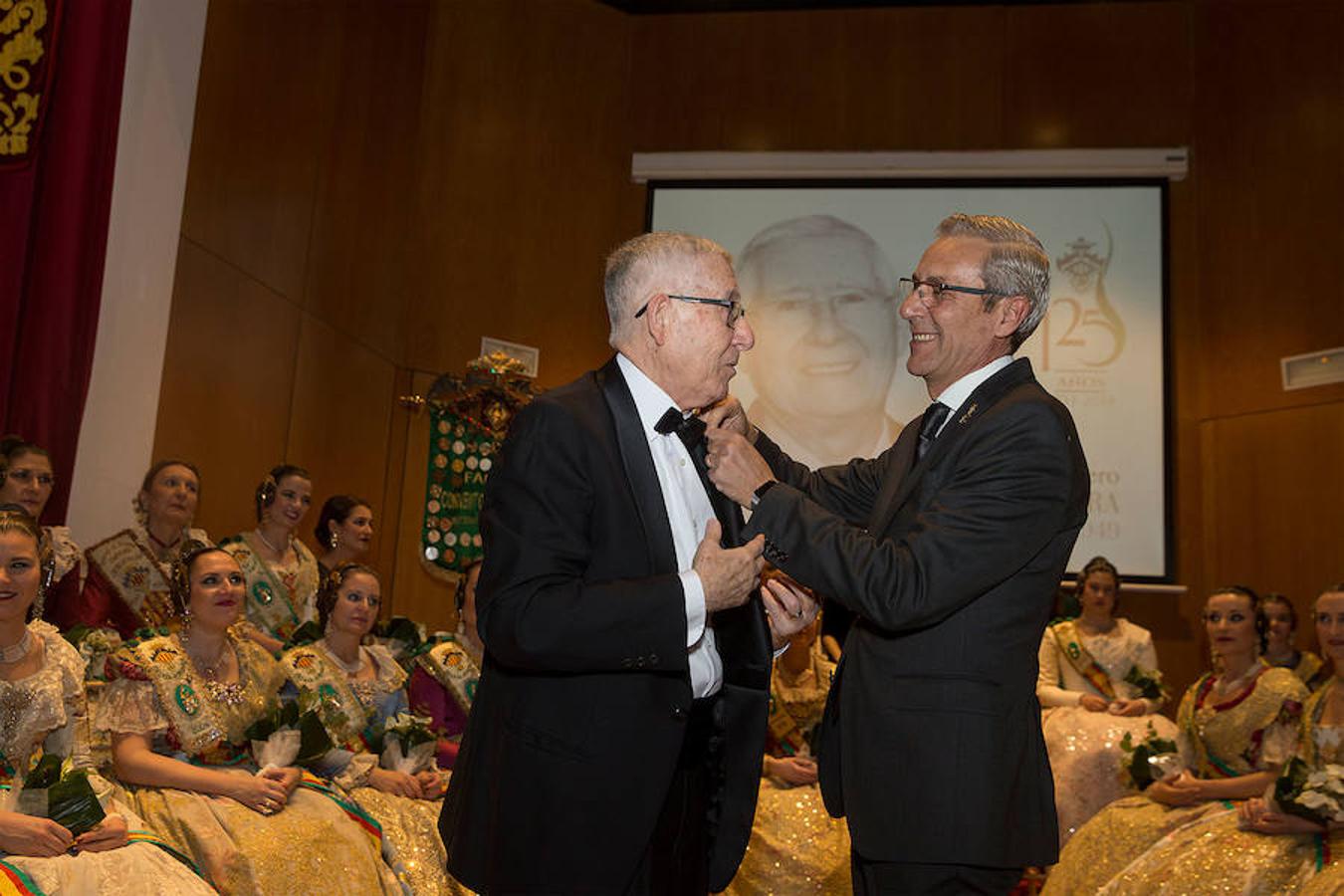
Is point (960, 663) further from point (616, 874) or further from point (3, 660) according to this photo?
point (3, 660)

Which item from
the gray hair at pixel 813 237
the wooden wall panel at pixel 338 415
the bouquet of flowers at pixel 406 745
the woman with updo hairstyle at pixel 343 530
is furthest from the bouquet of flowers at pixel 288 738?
the gray hair at pixel 813 237

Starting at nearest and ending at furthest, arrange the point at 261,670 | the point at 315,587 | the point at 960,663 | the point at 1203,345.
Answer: the point at 960,663 → the point at 261,670 → the point at 315,587 → the point at 1203,345

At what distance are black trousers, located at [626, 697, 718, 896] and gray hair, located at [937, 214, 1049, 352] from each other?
91cm

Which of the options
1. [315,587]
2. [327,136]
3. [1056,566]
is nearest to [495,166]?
[327,136]

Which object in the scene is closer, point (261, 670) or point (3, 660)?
point (3, 660)

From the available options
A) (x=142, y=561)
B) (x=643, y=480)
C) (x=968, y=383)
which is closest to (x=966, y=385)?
(x=968, y=383)

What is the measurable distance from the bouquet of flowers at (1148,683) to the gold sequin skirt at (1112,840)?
4.05ft

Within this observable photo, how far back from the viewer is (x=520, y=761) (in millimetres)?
1996

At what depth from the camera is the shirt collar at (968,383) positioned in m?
2.44

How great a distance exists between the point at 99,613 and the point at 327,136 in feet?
10.8

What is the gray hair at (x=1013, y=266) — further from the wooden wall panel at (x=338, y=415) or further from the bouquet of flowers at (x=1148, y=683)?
the wooden wall panel at (x=338, y=415)

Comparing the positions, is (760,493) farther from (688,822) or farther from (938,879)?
(938,879)

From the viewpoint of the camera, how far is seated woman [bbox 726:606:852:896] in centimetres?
486

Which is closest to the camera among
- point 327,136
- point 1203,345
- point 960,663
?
point 960,663
